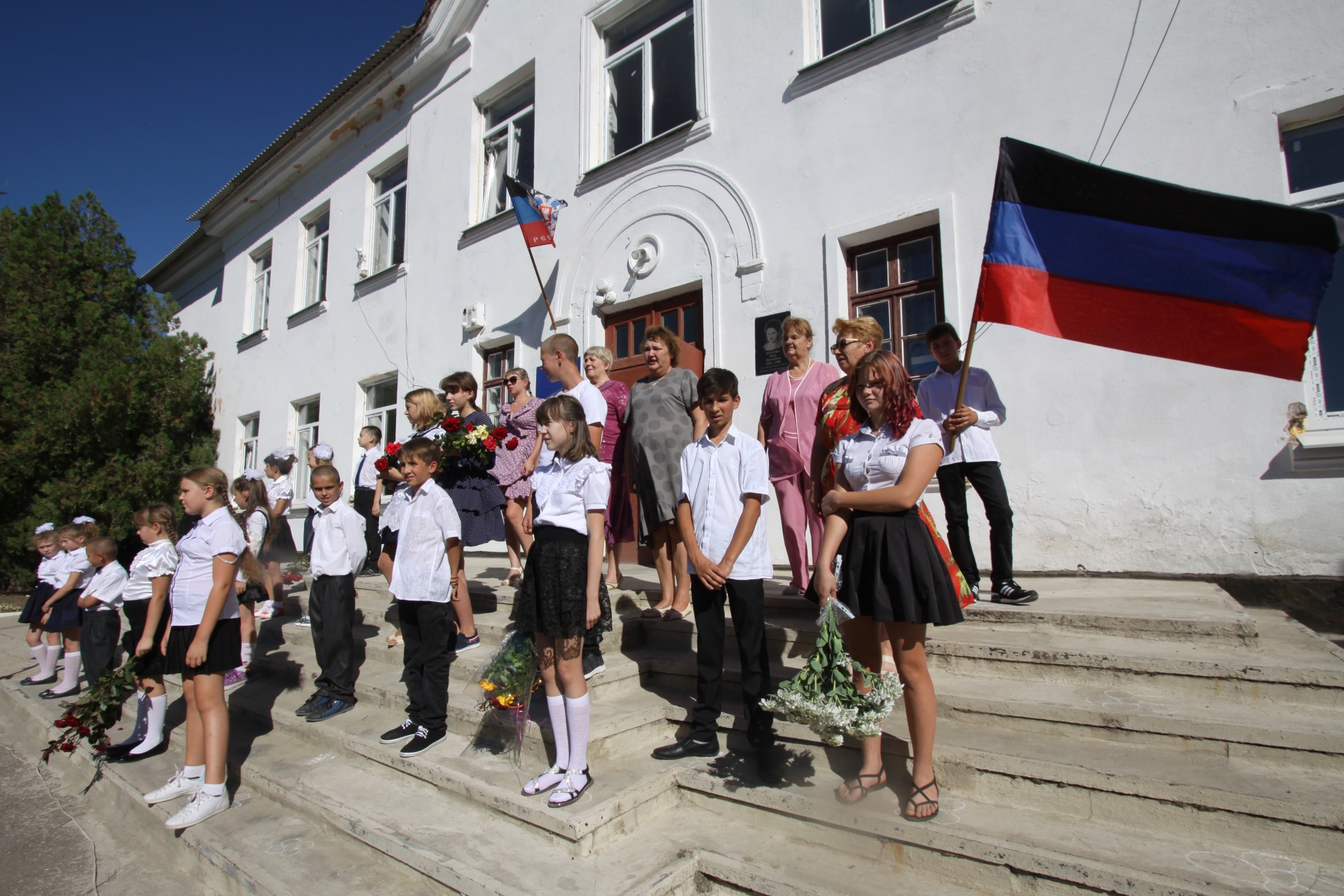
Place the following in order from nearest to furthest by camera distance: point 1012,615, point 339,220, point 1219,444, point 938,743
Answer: point 938,743 < point 1012,615 < point 1219,444 < point 339,220

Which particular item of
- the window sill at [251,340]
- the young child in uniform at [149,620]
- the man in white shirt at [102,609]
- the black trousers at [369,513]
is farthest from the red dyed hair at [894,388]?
the window sill at [251,340]

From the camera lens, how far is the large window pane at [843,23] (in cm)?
629

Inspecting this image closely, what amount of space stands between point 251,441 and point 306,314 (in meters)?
3.18

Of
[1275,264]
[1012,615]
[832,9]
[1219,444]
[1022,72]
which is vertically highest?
[832,9]

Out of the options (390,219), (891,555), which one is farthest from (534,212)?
(891,555)

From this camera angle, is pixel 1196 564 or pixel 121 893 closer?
pixel 121 893

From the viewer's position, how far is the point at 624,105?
8.36 m

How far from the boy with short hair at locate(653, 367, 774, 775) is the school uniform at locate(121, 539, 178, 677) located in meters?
2.99

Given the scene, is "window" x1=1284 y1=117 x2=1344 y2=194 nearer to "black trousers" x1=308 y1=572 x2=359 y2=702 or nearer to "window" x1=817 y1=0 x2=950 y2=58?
"window" x1=817 y1=0 x2=950 y2=58

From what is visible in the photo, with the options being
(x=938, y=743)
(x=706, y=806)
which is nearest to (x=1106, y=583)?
(x=938, y=743)

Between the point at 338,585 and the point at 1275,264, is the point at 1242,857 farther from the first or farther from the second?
the point at 338,585

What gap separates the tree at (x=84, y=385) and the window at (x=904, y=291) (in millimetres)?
12352

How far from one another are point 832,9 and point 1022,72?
7.06ft

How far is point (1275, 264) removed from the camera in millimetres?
3324
